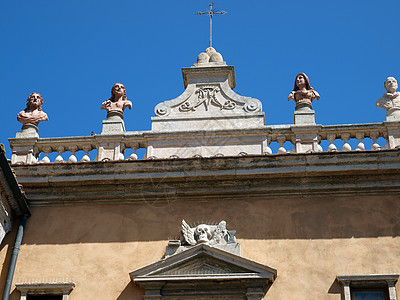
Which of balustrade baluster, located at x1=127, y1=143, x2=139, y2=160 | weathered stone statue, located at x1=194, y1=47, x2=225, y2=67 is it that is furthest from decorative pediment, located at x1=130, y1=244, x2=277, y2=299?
weathered stone statue, located at x1=194, y1=47, x2=225, y2=67

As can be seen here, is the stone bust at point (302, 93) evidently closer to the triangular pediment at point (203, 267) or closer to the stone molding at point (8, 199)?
the triangular pediment at point (203, 267)

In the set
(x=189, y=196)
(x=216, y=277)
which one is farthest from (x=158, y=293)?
(x=189, y=196)

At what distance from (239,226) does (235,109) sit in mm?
2476

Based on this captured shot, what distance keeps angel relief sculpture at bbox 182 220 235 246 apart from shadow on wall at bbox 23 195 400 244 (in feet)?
0.49

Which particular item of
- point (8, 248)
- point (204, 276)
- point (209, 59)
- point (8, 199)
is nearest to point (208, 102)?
point (209, 59)

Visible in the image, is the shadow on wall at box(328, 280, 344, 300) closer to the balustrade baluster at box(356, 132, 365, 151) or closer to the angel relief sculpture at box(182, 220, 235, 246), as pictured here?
the angel relief sculpture at box(182, 220, 235, 246)

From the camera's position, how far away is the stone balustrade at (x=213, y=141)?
53.2ft

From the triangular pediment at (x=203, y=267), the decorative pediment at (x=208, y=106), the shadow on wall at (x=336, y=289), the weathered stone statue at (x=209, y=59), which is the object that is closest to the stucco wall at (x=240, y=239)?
the shadow on wall at (x=336, y=289)

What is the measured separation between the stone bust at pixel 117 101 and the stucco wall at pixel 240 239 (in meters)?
2.05

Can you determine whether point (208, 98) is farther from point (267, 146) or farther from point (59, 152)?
point (59, 152)

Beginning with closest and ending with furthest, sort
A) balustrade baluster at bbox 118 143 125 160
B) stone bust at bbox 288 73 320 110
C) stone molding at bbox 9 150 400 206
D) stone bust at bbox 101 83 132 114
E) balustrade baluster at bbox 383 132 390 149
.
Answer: stone molding at bbox 9 150 400 206
balustrade baluster at bbox 383 132 390 149
balustrade baluster at bbox 118 143 125 160
stone bust at bbox 288 73 320 110
stone bust at bbox 101 83 132 114

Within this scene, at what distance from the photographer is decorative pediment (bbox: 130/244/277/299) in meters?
14.6

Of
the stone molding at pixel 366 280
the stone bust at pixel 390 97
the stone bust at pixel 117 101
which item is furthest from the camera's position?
the stone bust at pixel 117 101

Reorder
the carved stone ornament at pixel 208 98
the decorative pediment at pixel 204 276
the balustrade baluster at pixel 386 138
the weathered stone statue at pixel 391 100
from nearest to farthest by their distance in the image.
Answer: the decorative pediment at pixel 204 276
the balustrade baluster at pixel 386 138
the weathered stone statue at pixel 391 100
the carved stone ornament at pixel 208 98
